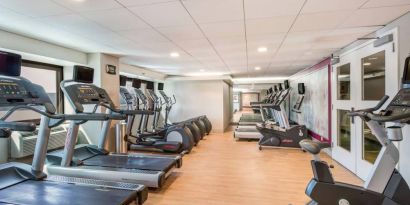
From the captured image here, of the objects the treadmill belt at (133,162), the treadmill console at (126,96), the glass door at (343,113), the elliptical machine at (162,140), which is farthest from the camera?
the treadmill console at (126,96)


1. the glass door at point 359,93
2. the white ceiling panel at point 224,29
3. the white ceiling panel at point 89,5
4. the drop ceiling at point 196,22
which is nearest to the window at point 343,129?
the glass door at point 359,93

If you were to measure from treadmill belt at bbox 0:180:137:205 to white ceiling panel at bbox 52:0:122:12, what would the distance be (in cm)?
186

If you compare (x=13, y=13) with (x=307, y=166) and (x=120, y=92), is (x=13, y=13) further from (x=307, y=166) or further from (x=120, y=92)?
(x=307, y=166)

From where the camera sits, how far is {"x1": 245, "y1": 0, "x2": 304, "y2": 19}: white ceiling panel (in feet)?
7.02

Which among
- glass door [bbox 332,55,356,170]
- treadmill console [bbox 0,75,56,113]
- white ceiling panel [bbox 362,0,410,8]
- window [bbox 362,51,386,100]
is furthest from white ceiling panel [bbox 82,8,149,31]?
glass door [bbox 332,55,356,170]

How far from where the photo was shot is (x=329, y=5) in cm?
223

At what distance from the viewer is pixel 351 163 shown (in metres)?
3.78

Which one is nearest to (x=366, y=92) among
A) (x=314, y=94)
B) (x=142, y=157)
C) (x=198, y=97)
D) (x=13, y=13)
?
(x=314, y=94)

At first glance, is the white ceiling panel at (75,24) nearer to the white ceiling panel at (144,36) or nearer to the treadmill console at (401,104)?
the white ceiling panel at (144,36)

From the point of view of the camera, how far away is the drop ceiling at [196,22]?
2.20 m

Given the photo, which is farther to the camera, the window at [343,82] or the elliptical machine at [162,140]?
the elliptical machine at [162,140]

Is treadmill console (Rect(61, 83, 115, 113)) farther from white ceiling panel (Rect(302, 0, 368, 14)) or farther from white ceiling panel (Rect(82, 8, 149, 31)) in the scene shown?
white ceiling panel (Rect(302, 0, 368, 14))

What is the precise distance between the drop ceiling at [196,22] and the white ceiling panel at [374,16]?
1cm

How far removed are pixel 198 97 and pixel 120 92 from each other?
12.3ft
